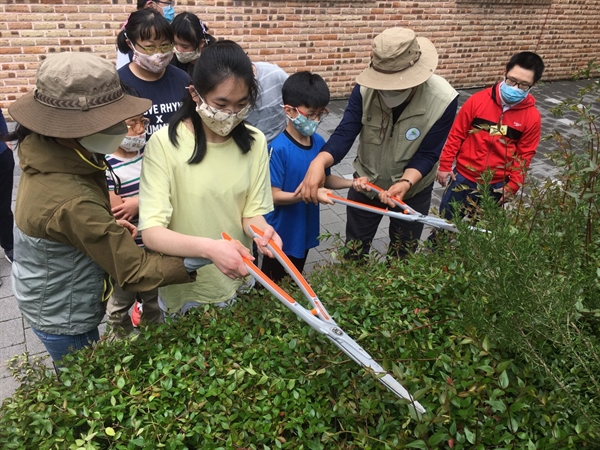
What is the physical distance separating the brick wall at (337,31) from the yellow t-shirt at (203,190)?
4921 mm

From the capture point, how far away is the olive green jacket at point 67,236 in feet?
5.38

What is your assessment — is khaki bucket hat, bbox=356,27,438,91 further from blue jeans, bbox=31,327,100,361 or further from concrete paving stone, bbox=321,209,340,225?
concrete paving stone, bbox=321,209,340,225

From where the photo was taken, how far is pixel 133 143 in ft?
8.58

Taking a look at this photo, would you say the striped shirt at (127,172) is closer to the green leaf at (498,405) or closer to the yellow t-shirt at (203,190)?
the yellow t-shirt at (203,190)

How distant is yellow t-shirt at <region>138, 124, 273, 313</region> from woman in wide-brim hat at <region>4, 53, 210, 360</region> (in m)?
0.20

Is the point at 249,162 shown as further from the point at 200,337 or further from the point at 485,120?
the point at 485,120

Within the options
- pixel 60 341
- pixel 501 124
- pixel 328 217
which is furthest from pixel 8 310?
pixel 501 124

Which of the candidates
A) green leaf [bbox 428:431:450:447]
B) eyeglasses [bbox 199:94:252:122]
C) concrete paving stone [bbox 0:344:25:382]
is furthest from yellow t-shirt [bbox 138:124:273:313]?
concrete paving stone [bbox 0:344:25:382]

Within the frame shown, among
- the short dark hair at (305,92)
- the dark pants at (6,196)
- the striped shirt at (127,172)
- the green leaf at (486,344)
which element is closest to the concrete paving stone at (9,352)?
the dark pants at (6,196)

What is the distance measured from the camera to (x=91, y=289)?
1981 mm

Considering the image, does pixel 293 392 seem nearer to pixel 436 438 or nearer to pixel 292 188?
pixel 436 438

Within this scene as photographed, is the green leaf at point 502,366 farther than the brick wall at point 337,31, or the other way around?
the brick wall at point 337,31

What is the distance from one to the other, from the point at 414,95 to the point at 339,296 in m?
1.65

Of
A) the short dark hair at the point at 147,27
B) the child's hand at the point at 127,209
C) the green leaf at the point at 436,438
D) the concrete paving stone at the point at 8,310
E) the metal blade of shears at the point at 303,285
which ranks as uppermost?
the short dark hair at the point at 147,27
